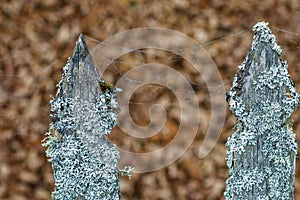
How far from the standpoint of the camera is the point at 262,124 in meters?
1.15

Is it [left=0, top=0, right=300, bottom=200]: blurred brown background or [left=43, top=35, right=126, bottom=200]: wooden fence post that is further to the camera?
[left=0, top=0, right=300, bottom=200]: blurred brown background

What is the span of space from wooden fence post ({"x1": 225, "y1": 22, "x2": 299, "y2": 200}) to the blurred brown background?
80cm

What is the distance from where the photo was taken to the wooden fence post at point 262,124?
1.12 meters

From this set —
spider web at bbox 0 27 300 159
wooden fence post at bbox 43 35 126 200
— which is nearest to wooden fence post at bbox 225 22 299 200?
wooden fence post at bbox 43 35 126 200

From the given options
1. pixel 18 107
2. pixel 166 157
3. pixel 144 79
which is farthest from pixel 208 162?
pixel 18 107

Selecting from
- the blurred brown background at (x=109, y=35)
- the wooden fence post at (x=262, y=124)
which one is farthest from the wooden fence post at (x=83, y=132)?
the blurred brown background at (x=109, y=35)

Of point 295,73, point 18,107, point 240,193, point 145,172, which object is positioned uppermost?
point 295,73

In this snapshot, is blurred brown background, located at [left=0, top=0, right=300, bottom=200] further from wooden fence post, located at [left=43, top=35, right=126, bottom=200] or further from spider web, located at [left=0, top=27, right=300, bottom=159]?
wooden fence post, located at [left=43, top=35, right=126, bottom=200]

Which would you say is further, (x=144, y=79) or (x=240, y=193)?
(x=144, y=79)

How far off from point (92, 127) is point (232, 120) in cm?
96

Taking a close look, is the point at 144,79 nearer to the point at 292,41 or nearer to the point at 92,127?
the point at 292,41

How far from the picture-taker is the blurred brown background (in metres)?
1.91

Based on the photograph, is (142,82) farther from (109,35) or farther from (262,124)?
(262,124)

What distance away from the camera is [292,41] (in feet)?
6.41
